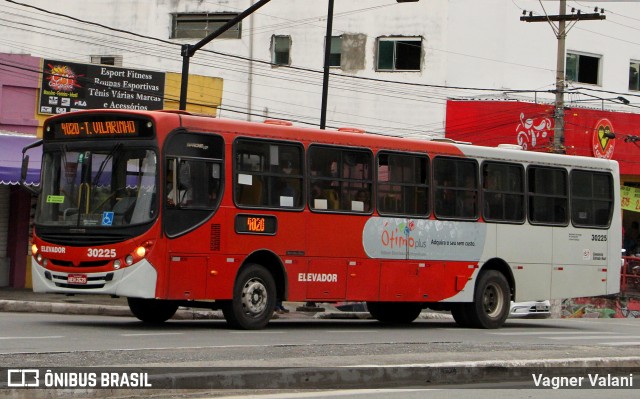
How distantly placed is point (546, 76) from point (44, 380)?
35.6 m

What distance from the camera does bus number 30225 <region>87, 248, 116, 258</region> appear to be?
15.8m

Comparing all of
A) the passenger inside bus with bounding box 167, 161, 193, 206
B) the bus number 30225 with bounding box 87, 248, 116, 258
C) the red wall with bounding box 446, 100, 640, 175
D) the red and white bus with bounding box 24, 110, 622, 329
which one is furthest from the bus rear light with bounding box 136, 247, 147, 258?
the red wall with bounding box 446, 100, 640, 175

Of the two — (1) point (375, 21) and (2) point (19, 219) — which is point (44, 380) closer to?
(2) point (19, 219)

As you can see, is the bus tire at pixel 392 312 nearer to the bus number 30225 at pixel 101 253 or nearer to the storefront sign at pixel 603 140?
the bus number 30225 at pixel 101 253

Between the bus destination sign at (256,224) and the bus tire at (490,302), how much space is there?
4.87 meters

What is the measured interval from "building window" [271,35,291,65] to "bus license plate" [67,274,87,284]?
1127 inches

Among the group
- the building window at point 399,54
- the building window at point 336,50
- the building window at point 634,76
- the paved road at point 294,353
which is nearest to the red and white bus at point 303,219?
the paved road at point 294,353

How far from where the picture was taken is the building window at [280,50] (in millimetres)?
43938

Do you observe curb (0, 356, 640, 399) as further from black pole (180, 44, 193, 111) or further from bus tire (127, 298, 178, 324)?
black pole (180, 44, 193, 111)

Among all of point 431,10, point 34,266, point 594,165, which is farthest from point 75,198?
point 431,10

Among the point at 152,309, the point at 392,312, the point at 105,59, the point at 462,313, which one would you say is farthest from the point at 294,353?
the point at 105,59

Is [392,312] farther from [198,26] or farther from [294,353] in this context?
[198,26]

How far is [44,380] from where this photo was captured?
9047 mm

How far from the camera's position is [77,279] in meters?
16.0
